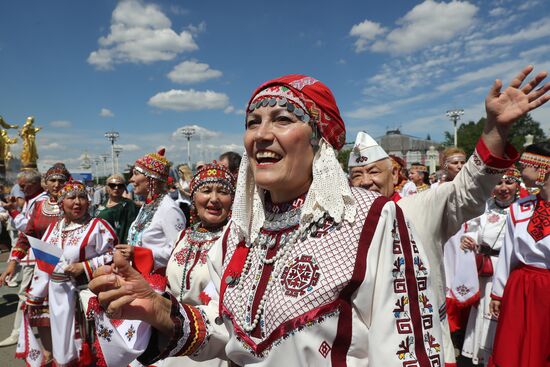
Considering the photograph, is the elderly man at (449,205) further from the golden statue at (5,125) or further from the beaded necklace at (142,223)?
the golden statue at (5,125)

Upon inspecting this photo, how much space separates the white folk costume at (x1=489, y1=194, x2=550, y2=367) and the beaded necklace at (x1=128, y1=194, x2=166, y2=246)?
382cm

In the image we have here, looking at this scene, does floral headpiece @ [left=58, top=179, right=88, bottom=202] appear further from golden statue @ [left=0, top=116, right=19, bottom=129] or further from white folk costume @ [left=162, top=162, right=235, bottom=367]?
golden statue @ [left=0, top=116, right=19, bottom=129]

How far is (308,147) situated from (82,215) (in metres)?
3.74

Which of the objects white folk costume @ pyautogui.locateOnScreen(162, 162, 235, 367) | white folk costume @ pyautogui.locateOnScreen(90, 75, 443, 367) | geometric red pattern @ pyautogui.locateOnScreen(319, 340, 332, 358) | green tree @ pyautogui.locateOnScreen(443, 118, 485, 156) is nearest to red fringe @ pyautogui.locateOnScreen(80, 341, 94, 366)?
white folk costume @ pyautogui.locateOnScreen(162, 162, 235, 367)

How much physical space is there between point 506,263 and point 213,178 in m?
3.06

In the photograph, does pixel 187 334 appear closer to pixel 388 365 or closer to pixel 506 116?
pixel 388 365

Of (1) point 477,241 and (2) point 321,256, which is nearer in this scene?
(2) point 321,256

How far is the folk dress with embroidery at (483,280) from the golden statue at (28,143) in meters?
26.6

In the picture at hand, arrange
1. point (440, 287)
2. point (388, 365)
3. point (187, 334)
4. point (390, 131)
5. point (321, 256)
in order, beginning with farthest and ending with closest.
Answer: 1. point (390, 131)
2. point (440, 287)
3. point (187, 334)
4. point (321, 256)
5. point (388, 365)

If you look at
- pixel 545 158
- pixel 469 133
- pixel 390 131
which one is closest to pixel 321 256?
pixel 545 158

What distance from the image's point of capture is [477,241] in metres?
4.59

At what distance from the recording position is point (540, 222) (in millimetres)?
3484

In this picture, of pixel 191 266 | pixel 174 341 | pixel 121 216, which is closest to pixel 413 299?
pixel 174 341

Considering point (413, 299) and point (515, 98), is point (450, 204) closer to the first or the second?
point (515, 98)
